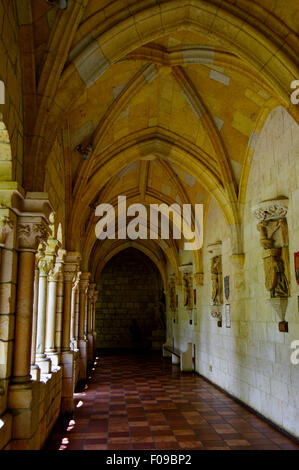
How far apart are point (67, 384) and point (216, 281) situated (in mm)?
3725

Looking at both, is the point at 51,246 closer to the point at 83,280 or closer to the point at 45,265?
the point at 45,265

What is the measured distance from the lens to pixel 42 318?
5.43 meters

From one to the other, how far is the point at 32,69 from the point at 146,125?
409 cm

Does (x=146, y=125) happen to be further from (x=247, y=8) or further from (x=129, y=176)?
(x=247, y=8)

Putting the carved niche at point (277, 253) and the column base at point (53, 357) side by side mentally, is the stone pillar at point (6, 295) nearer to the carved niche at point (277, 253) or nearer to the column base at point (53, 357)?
the column base at point (53, 357)

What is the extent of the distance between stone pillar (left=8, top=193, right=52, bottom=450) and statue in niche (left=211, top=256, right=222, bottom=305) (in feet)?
17.2

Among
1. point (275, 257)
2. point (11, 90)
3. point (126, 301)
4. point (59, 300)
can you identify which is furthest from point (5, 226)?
point (126, 301)

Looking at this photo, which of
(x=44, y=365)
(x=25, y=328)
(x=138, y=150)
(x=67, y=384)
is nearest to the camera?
(x=25, y=328)

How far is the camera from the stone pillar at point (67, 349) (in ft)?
20.2

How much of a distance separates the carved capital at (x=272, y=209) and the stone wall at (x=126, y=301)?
1478 cm

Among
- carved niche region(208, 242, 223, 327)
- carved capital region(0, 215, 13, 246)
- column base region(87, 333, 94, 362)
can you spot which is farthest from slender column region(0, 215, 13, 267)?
column base region(87, 333, 94, 362)

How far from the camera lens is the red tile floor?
183 inches

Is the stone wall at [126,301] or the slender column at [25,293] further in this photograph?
the stone wall at [126,301]

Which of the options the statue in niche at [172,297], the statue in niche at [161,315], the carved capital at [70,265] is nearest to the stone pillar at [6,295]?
the carved capital at [70,265]
